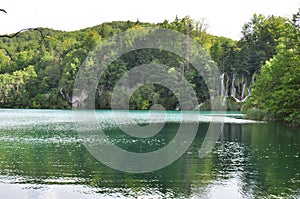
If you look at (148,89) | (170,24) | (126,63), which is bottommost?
(148,89)

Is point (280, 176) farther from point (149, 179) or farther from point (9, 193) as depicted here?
point (9, 193)

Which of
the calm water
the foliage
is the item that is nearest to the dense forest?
the foliage

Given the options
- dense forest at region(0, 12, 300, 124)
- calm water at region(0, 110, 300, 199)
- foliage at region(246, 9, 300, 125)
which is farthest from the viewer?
dense forest at region(0, 12, 300, 124)

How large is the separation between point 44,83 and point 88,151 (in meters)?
73.6

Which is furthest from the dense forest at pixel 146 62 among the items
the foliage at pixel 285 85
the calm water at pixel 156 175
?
the calm water at pixel 156 175

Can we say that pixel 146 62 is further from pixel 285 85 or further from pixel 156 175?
pixel 156 175

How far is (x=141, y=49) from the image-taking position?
312 ft

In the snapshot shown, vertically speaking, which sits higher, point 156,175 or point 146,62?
point 146,62

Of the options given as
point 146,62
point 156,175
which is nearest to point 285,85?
point 156,175

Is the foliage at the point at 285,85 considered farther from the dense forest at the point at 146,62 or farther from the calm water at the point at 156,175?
the dense forest at the point at 146,62

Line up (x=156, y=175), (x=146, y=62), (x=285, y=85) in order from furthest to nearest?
(x=146, y=62) → (x=285, y=85) → (x=156, y=175)

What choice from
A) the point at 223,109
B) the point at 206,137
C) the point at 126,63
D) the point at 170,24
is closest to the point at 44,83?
the point at 126,63

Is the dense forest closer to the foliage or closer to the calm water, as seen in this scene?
the foliage

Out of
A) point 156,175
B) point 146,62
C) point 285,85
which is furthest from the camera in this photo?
point 146,62
